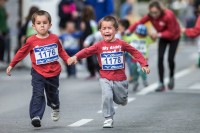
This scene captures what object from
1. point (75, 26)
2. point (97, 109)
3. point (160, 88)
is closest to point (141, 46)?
point (160, 88)

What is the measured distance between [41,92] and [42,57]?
45 centimetres

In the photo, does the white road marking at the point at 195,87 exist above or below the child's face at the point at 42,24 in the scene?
below

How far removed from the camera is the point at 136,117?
567 inches

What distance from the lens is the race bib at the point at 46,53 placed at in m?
13.0

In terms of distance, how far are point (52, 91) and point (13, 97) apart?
5.51 meters

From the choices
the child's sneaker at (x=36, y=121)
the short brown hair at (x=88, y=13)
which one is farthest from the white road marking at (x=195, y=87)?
the child's sneaker at (x=36, y=121)

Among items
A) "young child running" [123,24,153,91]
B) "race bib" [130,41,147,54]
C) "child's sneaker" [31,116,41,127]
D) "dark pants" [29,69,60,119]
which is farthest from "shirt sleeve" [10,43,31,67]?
"race bib" [130,41,147,54]

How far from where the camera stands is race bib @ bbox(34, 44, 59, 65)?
13.0 m

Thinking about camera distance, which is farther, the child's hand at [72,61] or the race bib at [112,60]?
the race bib at [112,60]

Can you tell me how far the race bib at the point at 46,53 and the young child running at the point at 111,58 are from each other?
0.32 metres

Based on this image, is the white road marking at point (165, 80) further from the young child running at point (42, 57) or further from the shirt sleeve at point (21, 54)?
the shirt sleeve at point (21, 54)

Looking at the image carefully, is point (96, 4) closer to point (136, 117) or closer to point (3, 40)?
point (3, 40)

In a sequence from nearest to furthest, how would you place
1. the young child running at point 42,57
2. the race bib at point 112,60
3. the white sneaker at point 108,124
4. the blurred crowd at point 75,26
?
the white sneaker at point 108,124 < the young child running at point 42,57 < the race bib at point 112,60 < the blurred crowd at point 75,26

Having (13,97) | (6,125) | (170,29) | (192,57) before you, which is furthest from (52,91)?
(192,57)
